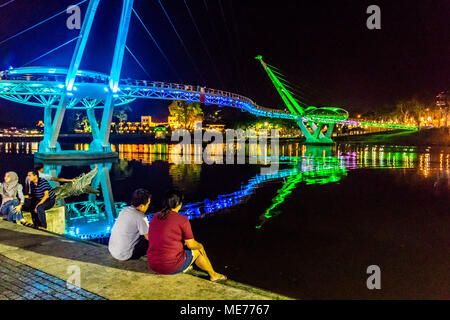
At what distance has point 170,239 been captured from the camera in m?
4.47

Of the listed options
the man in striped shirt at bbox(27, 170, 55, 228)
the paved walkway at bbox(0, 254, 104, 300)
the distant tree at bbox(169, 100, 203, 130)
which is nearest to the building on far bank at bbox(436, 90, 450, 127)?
the distant tree at bbox(169, 100, 203, 130)

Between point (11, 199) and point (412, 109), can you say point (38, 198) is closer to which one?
point (11, 199)

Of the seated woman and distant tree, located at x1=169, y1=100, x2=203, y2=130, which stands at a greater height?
distant tree, located at x1=169, y1=100, x2=203, y2=130

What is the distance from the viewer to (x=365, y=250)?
7.32 meters

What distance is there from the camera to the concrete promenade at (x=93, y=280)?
13.5 ft

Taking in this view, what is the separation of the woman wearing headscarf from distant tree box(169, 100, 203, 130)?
109764mm

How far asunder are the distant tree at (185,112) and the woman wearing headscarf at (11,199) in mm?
109764

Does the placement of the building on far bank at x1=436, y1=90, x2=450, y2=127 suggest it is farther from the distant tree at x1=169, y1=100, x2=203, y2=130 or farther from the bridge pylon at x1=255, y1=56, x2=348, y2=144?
the distant tree at x1=169, y1=100, x2=203, y2=130

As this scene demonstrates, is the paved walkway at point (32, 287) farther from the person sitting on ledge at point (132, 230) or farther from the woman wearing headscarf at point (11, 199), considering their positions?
the woman wearing headscarf at point (11, 199)

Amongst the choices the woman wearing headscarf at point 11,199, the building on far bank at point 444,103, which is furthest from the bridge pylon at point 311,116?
the woman wearing headscarf at point 11,199

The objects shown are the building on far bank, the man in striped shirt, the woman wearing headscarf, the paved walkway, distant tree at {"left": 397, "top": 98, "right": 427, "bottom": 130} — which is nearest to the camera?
the paved walkway

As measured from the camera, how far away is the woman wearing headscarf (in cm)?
782
